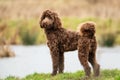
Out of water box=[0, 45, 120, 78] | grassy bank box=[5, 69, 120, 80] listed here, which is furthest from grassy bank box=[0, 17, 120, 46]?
grassy bank box=[5, 69, 120, 80]

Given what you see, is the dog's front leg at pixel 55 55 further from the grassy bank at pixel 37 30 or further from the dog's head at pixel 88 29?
the grassy bank at pixel 37 30

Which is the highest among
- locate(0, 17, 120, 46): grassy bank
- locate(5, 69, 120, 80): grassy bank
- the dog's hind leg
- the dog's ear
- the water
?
the dog's ear

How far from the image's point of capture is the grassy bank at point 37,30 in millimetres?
43656

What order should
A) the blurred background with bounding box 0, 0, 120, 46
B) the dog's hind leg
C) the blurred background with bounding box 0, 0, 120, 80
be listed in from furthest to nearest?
1. the blurred background with bounding box 0, 0, 120, 46
2. the blurred background with bounding box 0, 0, 120, 80
3. the dog's hind leg

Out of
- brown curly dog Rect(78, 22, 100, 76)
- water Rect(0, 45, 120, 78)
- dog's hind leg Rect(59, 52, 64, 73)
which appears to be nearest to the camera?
brown curly dog Rect(78, 22, 100, 76)

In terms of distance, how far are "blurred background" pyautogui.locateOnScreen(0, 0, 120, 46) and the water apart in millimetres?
3529

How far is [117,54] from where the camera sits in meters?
35.0

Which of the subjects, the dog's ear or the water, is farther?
the water

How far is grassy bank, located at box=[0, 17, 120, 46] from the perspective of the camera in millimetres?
43656

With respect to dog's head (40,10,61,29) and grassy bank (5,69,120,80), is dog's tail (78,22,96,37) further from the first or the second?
grassy bank (5,69,120,80)

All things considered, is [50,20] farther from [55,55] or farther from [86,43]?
[86,43]

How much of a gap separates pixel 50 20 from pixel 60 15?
26.0 meters

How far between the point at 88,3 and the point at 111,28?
11.0 metres

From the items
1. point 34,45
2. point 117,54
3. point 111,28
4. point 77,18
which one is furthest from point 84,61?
point 77,18
